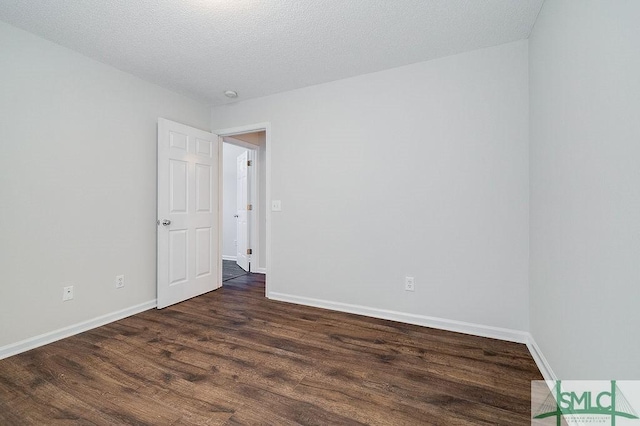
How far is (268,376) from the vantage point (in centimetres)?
171

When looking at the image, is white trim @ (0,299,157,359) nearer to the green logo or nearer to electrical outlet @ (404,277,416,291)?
electrical outlet @ (404,277,416,291)

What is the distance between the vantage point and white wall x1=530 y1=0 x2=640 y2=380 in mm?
946

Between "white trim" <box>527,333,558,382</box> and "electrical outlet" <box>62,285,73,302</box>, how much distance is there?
3621 millimetres

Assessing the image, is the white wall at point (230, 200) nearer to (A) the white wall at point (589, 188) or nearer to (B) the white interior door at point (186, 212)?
(B) the white interior door at point (186, 212)

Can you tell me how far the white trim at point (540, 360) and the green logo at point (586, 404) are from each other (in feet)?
0.37

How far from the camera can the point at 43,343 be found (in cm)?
212

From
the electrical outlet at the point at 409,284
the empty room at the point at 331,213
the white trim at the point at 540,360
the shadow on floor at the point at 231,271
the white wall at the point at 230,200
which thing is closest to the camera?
the empty room at the point at 331,213

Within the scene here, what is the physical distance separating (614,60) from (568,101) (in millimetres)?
436

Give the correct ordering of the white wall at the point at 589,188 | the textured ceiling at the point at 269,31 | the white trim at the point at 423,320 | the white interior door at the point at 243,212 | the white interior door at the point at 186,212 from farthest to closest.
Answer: the white interior door at the point at 243,212 < the white interior door at the point at 186,212 < the white trim at the point at 423,320 < the textured ceiling at the point at 269,31 < the white wall at the point at 589,188

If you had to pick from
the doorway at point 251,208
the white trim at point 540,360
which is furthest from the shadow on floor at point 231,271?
the white trim at point 540,360

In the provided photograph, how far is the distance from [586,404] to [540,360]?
2.20 feet

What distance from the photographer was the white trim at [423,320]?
2.19m

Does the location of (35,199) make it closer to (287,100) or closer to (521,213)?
(287,100)

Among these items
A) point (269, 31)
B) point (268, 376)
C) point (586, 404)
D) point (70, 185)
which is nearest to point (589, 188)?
point (586, 404)
